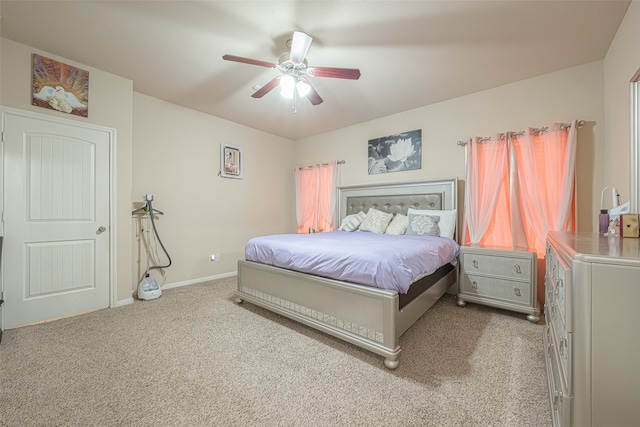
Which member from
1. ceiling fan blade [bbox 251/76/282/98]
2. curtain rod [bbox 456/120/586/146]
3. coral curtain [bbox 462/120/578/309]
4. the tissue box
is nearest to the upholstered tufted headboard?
coral curtain [bbox 462/120/578/309]

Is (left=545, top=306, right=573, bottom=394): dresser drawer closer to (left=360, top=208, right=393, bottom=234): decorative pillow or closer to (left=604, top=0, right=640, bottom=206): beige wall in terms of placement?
(left=604, top=0, right=640, bottom=206): beige wall

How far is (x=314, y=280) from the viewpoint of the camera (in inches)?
84.0

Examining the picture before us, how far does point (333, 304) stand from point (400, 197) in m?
2.23

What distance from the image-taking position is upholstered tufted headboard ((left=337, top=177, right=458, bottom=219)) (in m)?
3.30

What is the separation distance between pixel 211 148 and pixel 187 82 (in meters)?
1.15

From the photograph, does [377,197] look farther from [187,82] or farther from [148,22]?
→ [148,22]

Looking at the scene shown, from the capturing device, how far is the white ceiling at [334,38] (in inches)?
73.4

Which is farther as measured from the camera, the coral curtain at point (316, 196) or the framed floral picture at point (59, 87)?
the coral curtain at point (316, 196)

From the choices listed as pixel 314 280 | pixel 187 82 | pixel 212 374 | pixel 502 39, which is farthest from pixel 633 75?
pixel 187 82

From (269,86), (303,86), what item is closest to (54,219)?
(269,86)

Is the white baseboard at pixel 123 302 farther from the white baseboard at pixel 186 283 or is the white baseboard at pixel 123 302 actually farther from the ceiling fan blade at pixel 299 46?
the ceiling fan blade at pixel 299 46

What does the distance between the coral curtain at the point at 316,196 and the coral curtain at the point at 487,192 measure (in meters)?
2.11

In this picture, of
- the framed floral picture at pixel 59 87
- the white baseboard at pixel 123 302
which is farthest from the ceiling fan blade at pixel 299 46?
the white baseboard at pixel 123 302

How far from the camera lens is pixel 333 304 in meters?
2.02
